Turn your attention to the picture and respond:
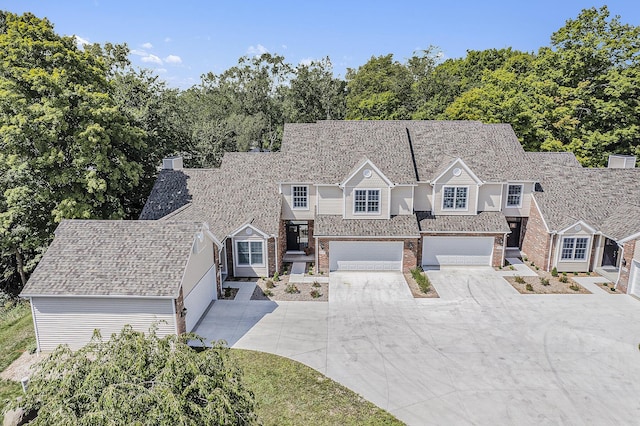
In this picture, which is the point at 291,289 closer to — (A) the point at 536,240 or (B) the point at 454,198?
(B) the point at 454,198

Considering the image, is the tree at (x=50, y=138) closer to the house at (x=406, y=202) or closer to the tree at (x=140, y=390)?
the house at (x=406, y=202)

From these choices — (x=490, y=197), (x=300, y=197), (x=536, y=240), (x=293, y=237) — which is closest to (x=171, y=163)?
(x=300, y=197)

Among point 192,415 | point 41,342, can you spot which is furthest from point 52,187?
point 192,415

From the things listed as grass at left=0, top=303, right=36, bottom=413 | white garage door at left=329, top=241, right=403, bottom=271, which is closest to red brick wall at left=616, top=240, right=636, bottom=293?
white garage door at left=329, top=241, right=403, bottom=271

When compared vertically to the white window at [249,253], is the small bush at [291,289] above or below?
below

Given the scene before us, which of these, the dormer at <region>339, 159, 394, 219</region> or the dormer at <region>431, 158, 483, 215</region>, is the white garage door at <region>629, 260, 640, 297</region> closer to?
the dormer at <region>431, 158, 483, 215</region>

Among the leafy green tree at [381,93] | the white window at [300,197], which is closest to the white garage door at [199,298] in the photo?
the white window at [300,197]
